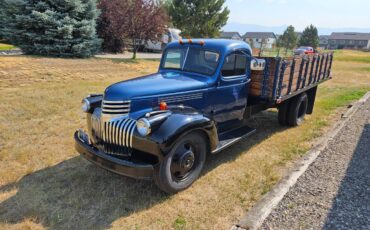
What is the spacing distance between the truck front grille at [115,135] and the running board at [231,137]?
4.19ft

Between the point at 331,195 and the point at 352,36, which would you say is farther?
the point at 352,36

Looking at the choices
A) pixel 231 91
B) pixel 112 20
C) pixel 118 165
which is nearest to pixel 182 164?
pixel 118 165

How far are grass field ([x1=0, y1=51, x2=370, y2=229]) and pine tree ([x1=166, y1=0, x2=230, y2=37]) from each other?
748 inches

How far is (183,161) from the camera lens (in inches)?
148

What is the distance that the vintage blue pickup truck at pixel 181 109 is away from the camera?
3463 mm

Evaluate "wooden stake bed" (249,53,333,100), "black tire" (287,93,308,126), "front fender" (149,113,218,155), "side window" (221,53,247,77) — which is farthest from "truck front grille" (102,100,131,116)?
"black tire" (287,93,308,126)

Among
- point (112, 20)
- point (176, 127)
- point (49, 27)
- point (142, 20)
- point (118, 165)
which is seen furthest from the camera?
point (112, 20)

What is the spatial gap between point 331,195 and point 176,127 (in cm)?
229

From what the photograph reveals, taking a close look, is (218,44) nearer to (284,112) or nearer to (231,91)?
(231,91)

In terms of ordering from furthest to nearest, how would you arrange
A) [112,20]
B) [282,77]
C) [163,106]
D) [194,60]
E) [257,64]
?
[112,20]
[282,77]
[257,64]
[194,60]
[163,106]

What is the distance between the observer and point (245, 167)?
4.66 m

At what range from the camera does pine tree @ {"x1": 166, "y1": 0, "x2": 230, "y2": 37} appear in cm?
2483

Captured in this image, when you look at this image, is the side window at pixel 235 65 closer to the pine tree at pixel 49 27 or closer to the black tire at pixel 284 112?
the black tire at pixel 284 112

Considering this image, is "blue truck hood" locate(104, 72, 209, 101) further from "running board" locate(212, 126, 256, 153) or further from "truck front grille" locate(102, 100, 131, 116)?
"running board" locate(212, 126, 256, 153)
